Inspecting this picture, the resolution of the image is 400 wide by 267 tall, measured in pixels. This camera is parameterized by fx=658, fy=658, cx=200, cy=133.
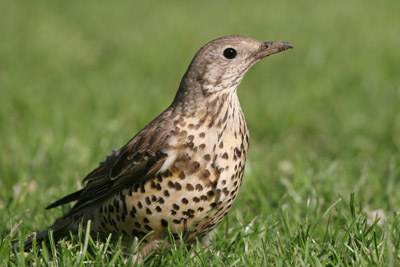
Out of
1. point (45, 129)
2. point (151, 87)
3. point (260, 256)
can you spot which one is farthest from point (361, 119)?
point (260, 256)

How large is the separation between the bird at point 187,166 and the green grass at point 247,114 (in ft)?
0.57

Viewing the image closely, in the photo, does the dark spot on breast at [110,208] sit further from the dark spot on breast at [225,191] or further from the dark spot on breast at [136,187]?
the dark spot on breast at [225,191]

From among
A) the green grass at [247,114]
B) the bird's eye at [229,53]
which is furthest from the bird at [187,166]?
the green grass at [247,114]

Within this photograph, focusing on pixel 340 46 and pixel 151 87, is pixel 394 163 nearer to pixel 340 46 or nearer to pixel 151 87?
pixel 151 87

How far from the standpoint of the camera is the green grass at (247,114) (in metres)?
3.87

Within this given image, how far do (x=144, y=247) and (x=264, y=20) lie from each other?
8157 mm

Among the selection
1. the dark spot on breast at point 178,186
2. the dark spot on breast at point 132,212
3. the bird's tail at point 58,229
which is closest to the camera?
the dark spot on breast at point 178,186

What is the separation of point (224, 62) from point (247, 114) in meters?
3.68

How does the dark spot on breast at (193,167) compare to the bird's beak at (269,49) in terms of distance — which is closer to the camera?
the dark spot on breast at (193,167)

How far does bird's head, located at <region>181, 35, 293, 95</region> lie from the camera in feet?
12.9

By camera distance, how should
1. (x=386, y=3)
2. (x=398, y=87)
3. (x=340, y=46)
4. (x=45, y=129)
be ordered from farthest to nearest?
(x=386, y=3) < (x=340, y=46) < (x=398, y=87) < (x=45, y=129)

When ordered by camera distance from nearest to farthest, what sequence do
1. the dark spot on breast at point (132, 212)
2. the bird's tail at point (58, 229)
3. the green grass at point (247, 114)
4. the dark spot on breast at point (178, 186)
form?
1. the dark spot on breast at point (178, 186)
2. the dark spot on breast at point (132, 212)
3. the green grass at point (247, 114)
4. the bird's tail at point (58, 229)

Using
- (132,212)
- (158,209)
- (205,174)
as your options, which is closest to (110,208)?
(132,212)

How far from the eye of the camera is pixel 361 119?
23.7ft
